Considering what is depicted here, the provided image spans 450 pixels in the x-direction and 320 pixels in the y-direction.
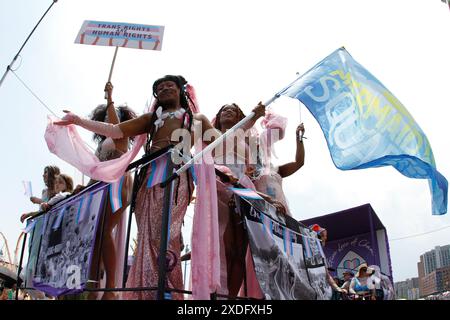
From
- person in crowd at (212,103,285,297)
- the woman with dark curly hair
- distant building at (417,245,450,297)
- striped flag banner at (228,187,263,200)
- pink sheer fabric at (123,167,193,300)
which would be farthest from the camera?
distant building at (417,245,450,297)

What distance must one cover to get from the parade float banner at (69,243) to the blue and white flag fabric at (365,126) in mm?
1774

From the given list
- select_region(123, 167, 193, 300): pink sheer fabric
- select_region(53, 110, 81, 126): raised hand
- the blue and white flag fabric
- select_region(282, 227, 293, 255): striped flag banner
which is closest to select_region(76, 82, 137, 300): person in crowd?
select_region(123, 167, 193, 300): pink sheer fabric

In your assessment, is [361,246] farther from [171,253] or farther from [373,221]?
[171,253]

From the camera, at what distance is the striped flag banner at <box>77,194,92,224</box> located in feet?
11.0

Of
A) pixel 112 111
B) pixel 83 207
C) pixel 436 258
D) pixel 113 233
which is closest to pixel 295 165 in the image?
pixel 112 111

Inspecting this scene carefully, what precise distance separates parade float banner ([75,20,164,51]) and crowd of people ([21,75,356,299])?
0.68 m

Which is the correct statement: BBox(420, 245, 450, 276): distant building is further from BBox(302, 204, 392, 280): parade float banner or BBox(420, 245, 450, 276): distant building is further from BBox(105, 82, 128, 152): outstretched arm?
BBox(105, 82, 128, 152): outstretched arm

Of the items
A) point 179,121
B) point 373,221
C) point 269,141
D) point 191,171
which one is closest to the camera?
point 191,171

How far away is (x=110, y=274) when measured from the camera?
381cm

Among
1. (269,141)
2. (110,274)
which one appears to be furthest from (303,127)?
(110,274)

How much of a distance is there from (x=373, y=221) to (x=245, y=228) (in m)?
8.54

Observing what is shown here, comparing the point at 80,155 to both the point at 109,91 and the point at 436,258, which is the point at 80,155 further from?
the point at 436,258

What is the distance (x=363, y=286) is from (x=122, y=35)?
19.7 ft

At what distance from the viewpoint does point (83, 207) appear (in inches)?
134
